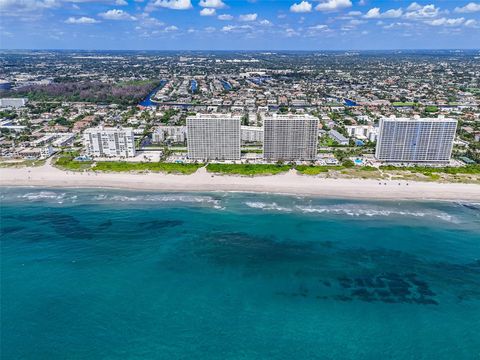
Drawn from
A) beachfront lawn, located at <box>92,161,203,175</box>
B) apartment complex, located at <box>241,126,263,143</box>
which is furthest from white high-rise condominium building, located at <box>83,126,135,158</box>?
apartment complex, located at <box>241,126,263,143</box>

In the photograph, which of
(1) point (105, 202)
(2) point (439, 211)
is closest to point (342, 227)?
(2) point (439, 211)

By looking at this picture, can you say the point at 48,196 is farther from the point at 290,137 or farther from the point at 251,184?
the point at 290,137

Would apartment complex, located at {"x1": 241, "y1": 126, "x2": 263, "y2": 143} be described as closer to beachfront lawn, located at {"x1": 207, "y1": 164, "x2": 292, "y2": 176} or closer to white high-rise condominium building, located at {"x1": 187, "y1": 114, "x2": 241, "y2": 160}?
white high-rise condominium building, located at {"x1": 187, "y1": 114, "x2": 241, "y2": 160}

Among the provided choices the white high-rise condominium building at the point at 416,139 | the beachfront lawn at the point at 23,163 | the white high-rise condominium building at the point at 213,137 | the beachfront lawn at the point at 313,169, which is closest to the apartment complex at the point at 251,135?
the white high-rise condominium building at the point at 213,137

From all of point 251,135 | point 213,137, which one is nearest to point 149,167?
point 213,137

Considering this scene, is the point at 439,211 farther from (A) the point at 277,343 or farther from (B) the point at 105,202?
(B) the point at 105,202

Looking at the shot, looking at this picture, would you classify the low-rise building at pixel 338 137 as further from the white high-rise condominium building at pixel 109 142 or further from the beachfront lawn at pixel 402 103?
the beachfront lawn at pixel 402 103
